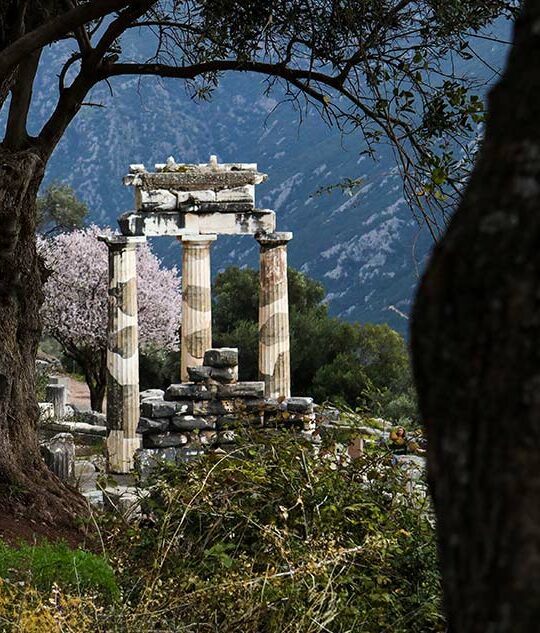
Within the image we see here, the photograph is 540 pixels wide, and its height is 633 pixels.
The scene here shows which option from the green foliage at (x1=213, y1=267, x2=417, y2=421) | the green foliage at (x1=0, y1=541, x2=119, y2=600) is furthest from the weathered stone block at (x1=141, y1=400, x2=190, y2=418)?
the green foliage at (x1=213, y1=267, x2=417, y2=421)

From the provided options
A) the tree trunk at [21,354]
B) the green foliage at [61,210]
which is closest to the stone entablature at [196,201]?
the tree trunk at [21,354]

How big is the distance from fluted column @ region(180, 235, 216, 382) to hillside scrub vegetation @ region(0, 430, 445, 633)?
16.3 metres

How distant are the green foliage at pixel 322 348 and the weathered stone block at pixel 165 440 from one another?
1968 cm

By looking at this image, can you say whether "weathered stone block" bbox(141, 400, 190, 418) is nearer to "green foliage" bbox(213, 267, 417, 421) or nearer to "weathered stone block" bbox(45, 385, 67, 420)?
"weathered stone block" bbox(45, 385, 67, 420)

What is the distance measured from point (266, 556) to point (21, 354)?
358cm

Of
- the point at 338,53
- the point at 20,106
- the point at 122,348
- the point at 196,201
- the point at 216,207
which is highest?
the point at 196,201

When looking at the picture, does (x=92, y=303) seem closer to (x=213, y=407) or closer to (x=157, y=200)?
(x=157, y=200)

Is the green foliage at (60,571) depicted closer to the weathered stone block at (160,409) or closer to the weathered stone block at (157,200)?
the weathered stone block at (160,409)

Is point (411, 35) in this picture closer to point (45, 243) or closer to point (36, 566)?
point (36, 566)

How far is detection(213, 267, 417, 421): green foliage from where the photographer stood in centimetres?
3509

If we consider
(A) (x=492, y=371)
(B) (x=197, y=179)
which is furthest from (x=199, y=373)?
(A) (x=492, y=371)

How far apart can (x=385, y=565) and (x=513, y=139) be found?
4.91 metres

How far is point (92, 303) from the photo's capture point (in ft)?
121

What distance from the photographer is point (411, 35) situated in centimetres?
967
